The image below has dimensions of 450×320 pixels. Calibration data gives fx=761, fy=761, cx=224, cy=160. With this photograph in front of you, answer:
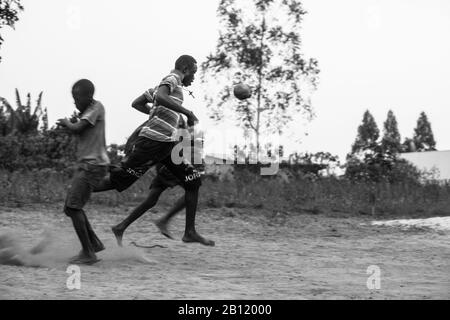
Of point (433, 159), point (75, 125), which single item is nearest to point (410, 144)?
point (433, 159)

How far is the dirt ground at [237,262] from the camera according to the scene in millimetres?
5262

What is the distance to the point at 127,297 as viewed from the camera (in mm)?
4887

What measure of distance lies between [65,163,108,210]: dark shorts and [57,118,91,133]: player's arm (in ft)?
0.96

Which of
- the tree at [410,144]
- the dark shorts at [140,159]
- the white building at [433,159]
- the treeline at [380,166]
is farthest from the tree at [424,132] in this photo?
the dark shorts at [140,159]

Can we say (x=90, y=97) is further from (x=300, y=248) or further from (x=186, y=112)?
(x=300, y=248)

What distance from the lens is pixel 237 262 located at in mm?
7121

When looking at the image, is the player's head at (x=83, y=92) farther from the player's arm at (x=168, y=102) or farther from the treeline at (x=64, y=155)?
the treeline at (x=64, y=155)

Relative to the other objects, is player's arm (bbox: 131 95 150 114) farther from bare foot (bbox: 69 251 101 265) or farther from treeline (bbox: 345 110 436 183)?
treeline (bbox: 345 110 436 183)

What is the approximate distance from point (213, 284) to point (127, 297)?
35.7 inches

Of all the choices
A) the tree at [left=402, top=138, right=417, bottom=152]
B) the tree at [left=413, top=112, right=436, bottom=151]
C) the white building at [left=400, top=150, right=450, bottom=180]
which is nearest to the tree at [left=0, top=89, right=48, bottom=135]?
the white building at [left=400, top=150, right=450, bottom=180]

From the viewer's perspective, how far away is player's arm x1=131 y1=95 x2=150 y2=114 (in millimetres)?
7547

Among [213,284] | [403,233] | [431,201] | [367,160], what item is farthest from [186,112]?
[367,160]

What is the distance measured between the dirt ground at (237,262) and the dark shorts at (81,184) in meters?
0.54
